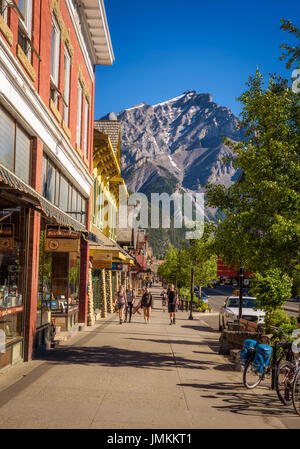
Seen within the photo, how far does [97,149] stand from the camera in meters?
23.8

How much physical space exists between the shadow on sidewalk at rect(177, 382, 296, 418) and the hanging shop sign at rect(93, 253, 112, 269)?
12.2 m

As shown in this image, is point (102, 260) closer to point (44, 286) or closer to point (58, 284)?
point (58, 284)

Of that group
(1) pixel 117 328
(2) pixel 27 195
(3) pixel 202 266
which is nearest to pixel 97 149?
(1) pixel 117 328

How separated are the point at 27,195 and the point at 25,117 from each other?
2263 mm

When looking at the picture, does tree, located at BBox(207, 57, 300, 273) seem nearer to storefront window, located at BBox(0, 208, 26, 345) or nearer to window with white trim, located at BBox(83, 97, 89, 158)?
storefront window, located at BBox(0, 208, 26, 345)

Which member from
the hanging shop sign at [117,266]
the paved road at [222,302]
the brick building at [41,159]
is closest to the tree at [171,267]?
the paved road at [222,302]

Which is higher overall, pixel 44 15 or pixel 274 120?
pixel 44 15

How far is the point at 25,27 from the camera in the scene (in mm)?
10297

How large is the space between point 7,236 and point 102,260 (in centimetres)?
1170

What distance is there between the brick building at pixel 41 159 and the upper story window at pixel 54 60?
3cm

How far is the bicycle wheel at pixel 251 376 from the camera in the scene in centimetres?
973

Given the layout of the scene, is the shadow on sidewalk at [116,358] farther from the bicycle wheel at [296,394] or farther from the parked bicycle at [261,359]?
the bicycle wheel at [296,394]

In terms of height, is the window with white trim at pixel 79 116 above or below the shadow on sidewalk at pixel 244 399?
above
